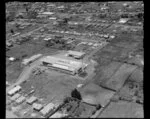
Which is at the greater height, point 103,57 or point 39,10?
point 39,10

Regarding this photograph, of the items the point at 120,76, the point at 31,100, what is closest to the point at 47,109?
the point at 31,100

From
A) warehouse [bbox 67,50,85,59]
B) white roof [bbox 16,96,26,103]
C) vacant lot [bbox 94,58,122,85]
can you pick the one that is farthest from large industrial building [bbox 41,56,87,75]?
white roof [bbox 16,96,26,103]

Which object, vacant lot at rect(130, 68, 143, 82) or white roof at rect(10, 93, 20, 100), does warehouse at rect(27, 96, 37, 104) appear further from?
vacant lot at rect(130, 68, 143, 82)

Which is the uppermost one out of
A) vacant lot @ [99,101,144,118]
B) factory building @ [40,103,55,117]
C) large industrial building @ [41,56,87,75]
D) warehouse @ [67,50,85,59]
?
warehouse @ [67,50,85,59]

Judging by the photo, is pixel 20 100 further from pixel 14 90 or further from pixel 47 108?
pixel 47 108

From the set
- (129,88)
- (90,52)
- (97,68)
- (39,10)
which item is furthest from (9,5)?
(129,88)

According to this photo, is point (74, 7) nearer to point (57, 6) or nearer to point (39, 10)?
point (57, 6)
